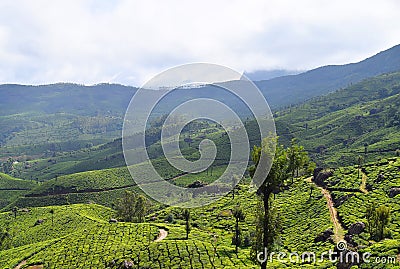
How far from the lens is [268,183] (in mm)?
28188

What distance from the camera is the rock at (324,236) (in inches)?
2035

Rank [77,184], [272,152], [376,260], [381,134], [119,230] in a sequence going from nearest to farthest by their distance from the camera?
1. [272,152]
2. [376,260]
3. [119,230]
4. [77,184]
5. [381,134]

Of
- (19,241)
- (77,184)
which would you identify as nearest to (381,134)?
(77,184)

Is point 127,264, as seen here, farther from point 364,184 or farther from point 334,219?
point 364,184

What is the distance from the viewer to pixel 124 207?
298 feet

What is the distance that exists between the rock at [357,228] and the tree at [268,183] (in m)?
24.0

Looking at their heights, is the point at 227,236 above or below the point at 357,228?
below

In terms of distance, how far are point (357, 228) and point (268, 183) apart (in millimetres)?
28739

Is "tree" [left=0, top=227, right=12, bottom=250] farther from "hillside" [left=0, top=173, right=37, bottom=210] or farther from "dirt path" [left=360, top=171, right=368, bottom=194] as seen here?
"hillside" [left=0, top=173, right=37, bottom=210]

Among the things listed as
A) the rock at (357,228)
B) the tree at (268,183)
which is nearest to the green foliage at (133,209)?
the rock at (357,228)

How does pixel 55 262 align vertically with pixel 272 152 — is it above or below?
below

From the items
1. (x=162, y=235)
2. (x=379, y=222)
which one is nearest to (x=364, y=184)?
(x=379, y=222)

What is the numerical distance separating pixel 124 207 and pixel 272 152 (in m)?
71.8

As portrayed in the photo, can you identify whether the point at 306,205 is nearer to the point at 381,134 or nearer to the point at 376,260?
the point at 376,260
